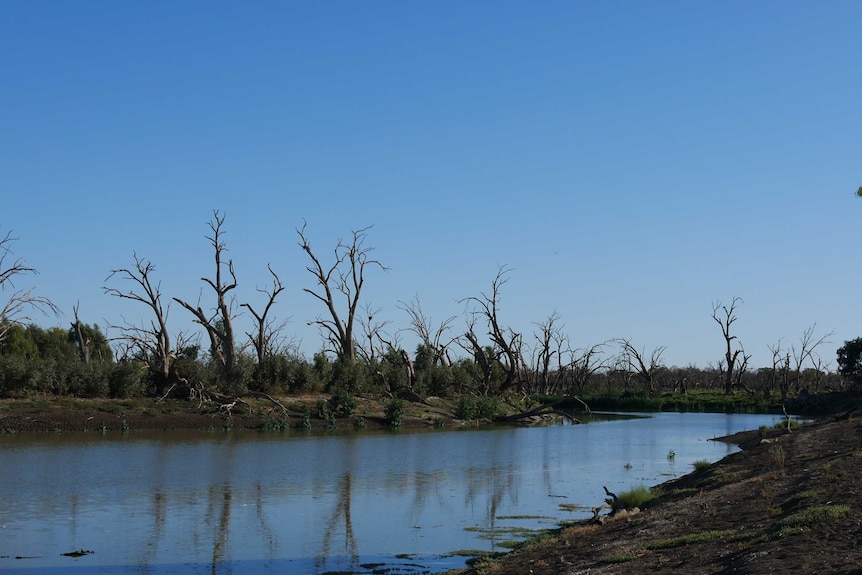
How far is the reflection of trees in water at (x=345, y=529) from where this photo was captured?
51.2ft

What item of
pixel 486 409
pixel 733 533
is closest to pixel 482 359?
pixel 486 409

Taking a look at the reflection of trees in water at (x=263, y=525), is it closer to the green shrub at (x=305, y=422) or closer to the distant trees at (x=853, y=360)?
the green shrub at (x=305, y=422)

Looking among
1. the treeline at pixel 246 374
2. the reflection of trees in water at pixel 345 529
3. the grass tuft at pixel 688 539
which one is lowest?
the reflection of trees in water at pixel 345 529

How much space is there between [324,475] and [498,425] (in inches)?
1070

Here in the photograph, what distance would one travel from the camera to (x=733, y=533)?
42.5ft

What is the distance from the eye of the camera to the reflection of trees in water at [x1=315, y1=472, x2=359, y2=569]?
615 inches

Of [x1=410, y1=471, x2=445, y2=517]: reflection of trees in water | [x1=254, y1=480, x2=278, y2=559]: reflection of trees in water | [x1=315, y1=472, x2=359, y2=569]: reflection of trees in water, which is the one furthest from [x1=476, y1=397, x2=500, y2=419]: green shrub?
[x1=254, y1=480, x2=278, y2=559]: reflection of trees in water

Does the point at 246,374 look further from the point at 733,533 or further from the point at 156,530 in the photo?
the point at 733,533

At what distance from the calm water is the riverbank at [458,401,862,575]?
7.04 ft

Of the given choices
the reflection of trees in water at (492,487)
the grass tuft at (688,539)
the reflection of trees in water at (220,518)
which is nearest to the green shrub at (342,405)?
the reflection of trees in water at (492,487)

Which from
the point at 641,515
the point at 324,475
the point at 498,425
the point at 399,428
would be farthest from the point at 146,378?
the point at 641,515

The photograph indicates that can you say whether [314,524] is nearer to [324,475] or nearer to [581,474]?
[324,475]

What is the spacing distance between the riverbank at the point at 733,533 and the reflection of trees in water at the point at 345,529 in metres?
2.92

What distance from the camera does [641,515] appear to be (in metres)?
16.7
